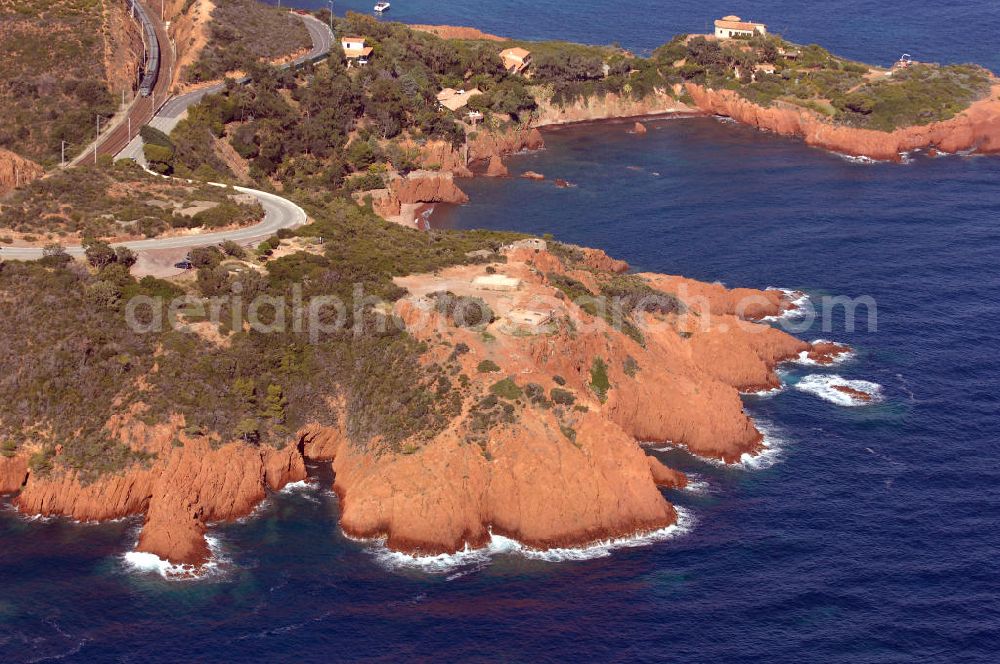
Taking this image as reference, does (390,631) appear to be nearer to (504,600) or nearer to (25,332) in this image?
(504,600)

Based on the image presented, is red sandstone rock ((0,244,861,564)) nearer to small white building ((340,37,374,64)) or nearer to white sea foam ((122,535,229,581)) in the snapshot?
white sea foam ((122,535,229,581))

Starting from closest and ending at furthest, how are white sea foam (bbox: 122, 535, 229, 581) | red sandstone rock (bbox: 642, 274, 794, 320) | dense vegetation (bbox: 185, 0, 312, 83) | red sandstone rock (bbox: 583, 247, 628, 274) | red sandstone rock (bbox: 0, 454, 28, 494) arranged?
1. white sea foam (bbox: 122, 535, 229, 581)
2. red sandstone rock (bbox: 0, 454, 28, 494)
3. red sandstone rock (bbox: 642, 274, 794, 320)
4. red sandstone rock (bbox: 583, 247, 628, 274)
5. dense vegetation (bbox: 185, 0, 312, 83)

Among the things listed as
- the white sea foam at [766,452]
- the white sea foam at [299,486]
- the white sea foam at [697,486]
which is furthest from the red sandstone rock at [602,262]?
the white sea foam at [299,486]

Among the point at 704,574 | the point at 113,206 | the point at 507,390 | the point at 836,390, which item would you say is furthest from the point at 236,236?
the point at 836,390

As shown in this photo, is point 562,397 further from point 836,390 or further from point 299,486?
point 836,390

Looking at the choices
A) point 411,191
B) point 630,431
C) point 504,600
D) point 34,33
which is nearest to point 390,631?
point 504,600

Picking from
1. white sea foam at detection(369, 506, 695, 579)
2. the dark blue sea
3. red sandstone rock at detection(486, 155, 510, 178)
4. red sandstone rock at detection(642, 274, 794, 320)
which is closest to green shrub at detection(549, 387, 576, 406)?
the dark blue sea
